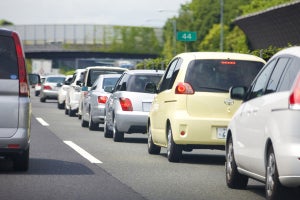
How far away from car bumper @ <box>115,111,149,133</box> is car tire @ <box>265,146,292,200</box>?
12.1m

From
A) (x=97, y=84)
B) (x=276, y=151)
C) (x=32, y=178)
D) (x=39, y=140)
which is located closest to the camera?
(x=276, y=151)

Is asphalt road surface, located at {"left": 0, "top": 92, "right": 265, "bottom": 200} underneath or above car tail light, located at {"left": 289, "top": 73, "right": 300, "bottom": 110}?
underneath

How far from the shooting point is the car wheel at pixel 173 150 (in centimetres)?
1775

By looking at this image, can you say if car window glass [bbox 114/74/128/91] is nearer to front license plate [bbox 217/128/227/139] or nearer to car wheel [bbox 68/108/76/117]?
front license plate [bbox 217/128/227/139]

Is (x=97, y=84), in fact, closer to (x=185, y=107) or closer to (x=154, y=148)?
(x=154, y=148)

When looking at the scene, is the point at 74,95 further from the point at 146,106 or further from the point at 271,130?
the point at 271,130

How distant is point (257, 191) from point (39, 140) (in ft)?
36.5

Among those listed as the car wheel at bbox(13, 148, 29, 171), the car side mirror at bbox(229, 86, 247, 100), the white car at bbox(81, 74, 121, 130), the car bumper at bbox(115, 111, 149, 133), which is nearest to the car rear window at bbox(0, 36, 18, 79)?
the car wheel at bbox(13, 148, 29, 171)

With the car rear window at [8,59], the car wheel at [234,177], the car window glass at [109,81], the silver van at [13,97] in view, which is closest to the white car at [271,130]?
the car wheel at [234,177]

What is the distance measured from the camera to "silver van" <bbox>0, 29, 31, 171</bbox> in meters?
14.8

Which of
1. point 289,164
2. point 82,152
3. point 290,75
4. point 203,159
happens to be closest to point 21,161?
point 203,159

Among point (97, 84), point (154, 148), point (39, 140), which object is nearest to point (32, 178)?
point (154, 148)

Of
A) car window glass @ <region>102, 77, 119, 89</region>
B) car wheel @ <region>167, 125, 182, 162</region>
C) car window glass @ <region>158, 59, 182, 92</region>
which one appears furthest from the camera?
car window glass @ <region>102, 77, 119, 89</region>

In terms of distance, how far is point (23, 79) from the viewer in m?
14.9
